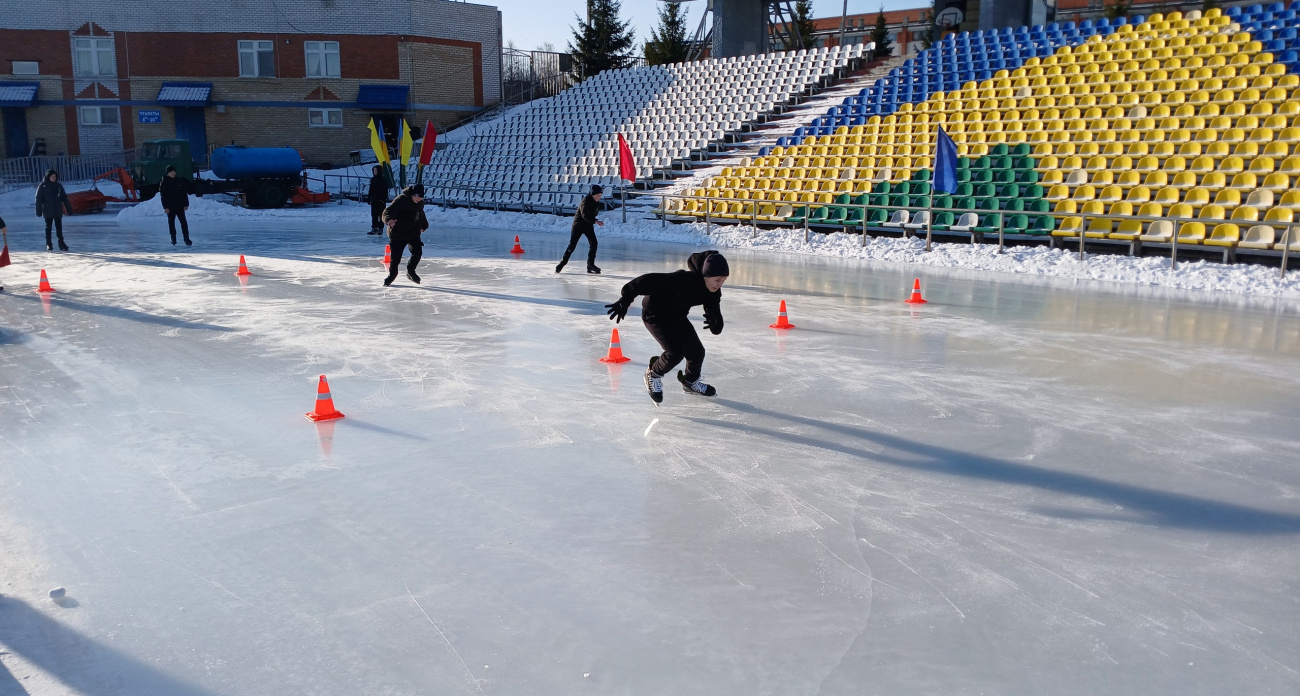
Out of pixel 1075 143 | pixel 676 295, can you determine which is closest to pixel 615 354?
pixel 676 295

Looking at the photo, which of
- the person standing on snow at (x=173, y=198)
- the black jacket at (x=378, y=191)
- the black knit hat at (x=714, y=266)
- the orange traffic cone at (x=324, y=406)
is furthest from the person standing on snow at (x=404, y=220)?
the black jacket at (x=378, y=191)

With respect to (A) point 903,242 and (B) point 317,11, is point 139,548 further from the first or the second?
(B) point 317,11

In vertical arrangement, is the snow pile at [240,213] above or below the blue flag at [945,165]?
below

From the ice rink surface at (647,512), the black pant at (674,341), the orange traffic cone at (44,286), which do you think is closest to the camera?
the ice rink surface at (647,512)

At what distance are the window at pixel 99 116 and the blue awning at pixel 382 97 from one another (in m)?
11.2

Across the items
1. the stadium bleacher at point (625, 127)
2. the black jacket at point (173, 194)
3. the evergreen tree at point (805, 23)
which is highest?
the evergreen tree at point (805, 23)

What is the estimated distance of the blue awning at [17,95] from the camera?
41562 millimetres

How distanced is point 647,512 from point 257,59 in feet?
148

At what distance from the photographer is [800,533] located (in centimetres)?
495

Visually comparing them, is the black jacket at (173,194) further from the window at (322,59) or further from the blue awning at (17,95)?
the blue awning at (17,95)

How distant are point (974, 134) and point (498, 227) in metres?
12.7

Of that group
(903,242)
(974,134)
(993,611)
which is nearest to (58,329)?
(993,611)

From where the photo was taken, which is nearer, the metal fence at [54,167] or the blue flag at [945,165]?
the blue flag at [945,165]

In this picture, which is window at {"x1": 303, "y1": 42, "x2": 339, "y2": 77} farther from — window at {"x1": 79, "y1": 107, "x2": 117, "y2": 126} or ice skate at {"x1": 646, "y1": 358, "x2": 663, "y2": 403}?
ice skate at {"x1": 646, "y1": 358, "x2": 663, "y2": 403}
